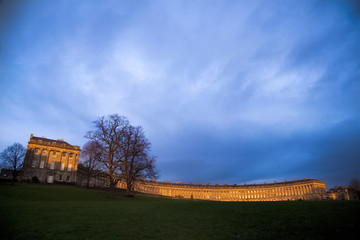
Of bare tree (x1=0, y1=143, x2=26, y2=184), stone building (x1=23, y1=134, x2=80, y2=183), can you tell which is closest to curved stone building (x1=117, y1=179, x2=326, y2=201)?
stone building (x1=23, y1=134, x2=80, y2=183)

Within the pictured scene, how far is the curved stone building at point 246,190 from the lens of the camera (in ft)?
407

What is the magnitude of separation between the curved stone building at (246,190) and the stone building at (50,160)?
50.8 meters

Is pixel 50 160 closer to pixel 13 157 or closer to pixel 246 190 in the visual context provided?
pixel 13 157

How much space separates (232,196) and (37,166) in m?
126

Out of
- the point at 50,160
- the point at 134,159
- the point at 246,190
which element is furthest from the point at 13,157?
the point at 246,190

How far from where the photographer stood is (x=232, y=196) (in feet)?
488

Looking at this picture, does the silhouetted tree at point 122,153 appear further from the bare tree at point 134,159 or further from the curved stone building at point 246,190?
the curved stone building at point 246,190

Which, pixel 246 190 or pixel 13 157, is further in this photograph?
pixel 246 190

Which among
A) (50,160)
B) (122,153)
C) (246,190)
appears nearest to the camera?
(122,153)

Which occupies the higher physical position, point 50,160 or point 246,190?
point 50,160

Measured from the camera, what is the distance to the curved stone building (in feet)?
407

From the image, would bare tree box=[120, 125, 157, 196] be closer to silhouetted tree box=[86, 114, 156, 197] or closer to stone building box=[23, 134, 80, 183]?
silhouetted tree box=[86, 114, 156, 197]

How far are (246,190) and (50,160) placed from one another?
424ft

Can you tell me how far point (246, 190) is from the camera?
488 feet
